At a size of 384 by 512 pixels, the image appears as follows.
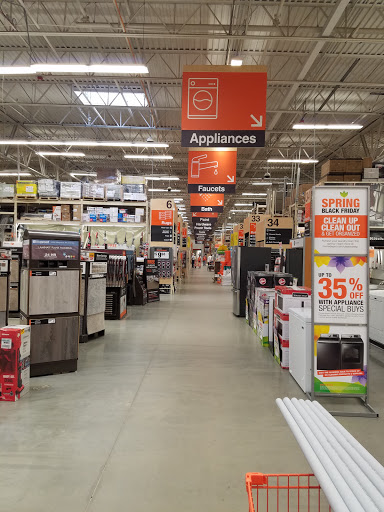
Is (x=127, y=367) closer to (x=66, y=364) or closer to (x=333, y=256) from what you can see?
(x=66, y=364)

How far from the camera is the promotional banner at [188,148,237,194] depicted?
33.3 feet

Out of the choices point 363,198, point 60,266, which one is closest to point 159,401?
point 60,266

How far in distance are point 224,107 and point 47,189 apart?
26.2 feet

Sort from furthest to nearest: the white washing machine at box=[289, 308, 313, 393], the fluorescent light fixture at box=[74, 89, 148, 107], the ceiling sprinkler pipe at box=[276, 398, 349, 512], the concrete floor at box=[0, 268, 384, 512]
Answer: the fluorescent light fixture at box=[74, 89, 148, 107]
the white washing machine at box=[289, 308, 313, 393]
the concrete floor at box=[0, 268, 384, 512]
the ceiling sprinkler pipe at box=[276, 398, 349, 512]

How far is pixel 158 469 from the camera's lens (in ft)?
8.75

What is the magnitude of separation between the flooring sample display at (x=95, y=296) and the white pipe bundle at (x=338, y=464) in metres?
5.08

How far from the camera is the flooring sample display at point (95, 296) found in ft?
21.3

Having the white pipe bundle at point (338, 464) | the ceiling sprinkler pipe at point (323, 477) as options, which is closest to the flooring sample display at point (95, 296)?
the white pipe bundle at point (338, 464)

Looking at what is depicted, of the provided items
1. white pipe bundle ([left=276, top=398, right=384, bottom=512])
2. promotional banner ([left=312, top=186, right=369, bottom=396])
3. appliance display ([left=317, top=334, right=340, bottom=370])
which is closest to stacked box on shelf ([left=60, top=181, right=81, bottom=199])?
promotional banner ([left=312, top=186, right=369, bottom=396])

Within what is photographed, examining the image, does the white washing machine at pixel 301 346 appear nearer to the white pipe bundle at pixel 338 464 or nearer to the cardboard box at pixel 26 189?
the white pipe bundle at pixel 338 464

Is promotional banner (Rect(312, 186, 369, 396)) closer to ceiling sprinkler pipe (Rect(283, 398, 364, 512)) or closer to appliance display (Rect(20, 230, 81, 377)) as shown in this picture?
ceiling sprinkler pipe (Rect(283, 398, 364, 512))

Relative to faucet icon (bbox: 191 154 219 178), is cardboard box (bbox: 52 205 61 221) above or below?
below

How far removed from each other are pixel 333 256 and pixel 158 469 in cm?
252

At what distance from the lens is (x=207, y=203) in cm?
1527
